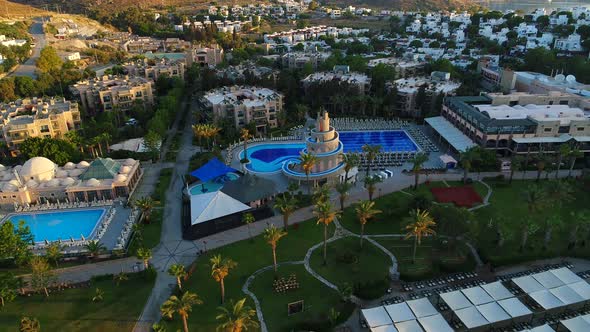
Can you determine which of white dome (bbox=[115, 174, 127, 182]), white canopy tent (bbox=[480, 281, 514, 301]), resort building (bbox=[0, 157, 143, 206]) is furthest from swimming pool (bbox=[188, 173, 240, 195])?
white canopy tent (bbox=[480, 281, 514, 301])

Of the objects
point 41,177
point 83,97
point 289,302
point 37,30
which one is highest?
point 37,30

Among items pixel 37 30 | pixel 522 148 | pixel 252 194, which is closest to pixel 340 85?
pixel 522 148

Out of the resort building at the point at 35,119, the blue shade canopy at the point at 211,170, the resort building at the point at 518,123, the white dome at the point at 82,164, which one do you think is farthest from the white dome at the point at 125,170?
the resort building at the point at 518,123

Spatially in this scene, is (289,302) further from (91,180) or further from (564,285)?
(91,180)

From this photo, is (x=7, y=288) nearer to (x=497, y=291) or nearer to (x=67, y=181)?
(x=67, y=181)

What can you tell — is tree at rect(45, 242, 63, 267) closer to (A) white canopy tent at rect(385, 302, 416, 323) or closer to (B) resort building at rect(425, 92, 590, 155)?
(A) white canopy tent at rect(385, 302, 416, 323)

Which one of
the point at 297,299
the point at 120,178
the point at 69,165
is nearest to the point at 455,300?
the point at 297,299
